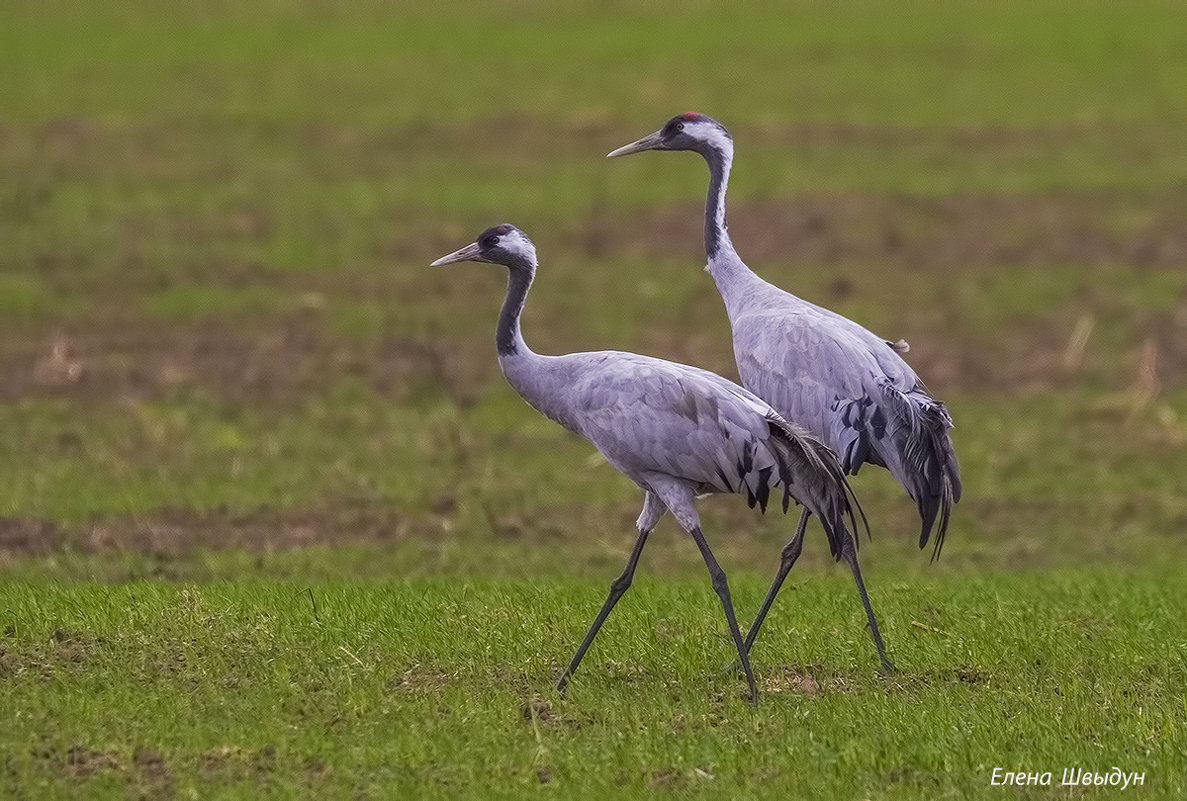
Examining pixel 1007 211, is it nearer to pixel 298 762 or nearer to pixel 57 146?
pixel 57 146

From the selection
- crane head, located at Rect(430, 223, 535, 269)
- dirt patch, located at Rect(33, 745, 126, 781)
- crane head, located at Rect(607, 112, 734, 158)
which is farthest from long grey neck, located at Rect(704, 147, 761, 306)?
dirt patch, located at Rect(33, 745, 126, 781)

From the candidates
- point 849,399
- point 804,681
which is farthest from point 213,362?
point 804,681

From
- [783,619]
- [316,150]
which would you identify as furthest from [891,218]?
[783,619]

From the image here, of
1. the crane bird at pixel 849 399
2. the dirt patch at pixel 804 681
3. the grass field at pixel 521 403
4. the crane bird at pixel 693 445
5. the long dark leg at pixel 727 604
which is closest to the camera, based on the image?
the grass field at pixel 521 403

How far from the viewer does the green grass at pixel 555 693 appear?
700 cm

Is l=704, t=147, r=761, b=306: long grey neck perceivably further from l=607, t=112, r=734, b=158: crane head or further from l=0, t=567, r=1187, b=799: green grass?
l=0, t=567, r=1187, b=799: green grass

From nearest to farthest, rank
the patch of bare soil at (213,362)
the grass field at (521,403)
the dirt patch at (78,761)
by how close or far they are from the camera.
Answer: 1. the dirt patch at (78,761)
2. the grass field at (521,403)
3. the patch of bare soil at (213,362)

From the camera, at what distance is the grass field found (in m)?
7.54

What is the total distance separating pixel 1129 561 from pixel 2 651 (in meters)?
7.59

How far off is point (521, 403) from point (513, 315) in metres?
7.69

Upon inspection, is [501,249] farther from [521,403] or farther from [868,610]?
[521,403]

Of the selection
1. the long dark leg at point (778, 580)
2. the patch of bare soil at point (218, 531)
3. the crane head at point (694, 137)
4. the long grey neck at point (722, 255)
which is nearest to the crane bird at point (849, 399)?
the long dark leg at point (778, 580)

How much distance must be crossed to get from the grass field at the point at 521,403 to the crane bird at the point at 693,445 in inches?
26.5

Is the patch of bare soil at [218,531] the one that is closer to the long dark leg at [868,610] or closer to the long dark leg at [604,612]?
the long dark leg at [604,612]
